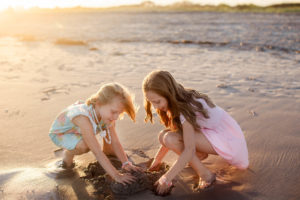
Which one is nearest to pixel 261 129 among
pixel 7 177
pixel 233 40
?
pixel 7 177

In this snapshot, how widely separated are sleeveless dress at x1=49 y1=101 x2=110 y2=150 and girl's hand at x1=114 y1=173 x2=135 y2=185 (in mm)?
488

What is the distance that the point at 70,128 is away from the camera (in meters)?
2.84

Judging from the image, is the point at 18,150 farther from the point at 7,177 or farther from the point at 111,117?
the point at 111,117

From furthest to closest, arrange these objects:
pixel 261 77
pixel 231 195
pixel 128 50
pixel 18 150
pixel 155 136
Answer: pixel 128 50
pixel 261 77
pixel 155 136
pixel 18 150
pixel 231 195

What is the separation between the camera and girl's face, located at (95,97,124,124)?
104 inches

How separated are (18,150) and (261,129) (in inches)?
112

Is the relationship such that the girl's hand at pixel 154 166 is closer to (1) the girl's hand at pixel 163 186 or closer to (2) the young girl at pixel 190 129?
(2) the young girl at pixel 190 129

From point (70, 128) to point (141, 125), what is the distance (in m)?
1.19

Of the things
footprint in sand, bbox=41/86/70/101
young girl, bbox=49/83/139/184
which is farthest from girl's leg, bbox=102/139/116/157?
footprint in sand, bbox=41/86/70/101

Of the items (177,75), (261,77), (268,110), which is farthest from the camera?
(177,75)

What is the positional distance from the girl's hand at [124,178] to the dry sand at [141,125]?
13 centimetres

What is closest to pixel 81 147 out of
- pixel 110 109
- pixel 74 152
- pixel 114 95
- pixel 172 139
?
pixel 74 152

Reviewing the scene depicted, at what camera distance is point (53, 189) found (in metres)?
2.48

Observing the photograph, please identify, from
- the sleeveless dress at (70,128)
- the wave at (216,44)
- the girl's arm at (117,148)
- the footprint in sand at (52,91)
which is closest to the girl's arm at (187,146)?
the girl's arm at (117,148)
